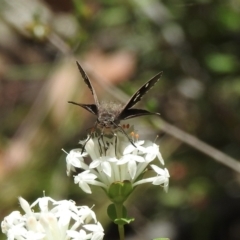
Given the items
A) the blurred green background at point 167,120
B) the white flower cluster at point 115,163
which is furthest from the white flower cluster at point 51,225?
the blurred green background at point 167,120

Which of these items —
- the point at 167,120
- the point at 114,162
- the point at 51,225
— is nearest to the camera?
the point at 51,225

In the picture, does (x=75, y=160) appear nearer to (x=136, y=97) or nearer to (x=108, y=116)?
(x=108, y=116)

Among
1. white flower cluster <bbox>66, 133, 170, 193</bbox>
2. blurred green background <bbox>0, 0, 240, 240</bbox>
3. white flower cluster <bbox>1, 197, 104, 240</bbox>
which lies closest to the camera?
white flower cluster <bbox>1, 197, 104, 240</bbox>

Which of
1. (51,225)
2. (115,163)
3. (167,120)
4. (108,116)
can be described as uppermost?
(167,120)

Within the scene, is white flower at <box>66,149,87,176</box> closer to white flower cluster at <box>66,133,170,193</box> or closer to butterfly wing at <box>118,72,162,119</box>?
white flower cluster at <box>66,133,170,193</box>

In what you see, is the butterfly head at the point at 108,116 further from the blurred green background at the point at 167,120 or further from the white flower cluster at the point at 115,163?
the blurred green background at the point at 167,120

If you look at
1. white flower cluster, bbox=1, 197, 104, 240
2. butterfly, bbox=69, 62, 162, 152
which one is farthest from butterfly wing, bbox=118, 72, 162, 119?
white flower cluster, bbox=1, 197, 104, 240

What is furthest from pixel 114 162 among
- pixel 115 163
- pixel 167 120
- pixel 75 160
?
pixel 167 120
